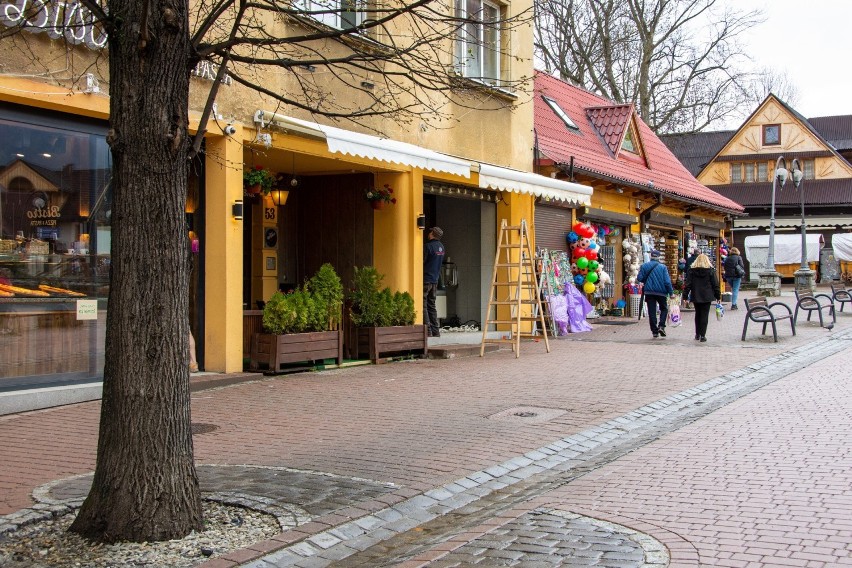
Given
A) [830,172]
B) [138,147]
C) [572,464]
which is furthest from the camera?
[830,172]

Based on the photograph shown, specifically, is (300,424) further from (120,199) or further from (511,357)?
(511,357)

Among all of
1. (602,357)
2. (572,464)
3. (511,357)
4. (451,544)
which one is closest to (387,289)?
(511,357)

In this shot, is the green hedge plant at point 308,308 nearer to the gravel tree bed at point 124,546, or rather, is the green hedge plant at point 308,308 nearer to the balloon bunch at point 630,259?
the gravel tree bed at point 124,546

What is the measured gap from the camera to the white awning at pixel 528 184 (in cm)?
1457

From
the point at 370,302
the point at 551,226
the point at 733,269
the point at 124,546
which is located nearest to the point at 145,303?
the point at 124,546

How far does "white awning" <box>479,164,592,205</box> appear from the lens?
14.6 metres

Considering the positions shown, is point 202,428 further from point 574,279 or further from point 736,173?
point 736,173

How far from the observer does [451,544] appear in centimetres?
525

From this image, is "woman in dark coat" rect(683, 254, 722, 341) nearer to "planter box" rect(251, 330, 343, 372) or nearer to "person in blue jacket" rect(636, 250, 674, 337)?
"person in blue jacket" rect(636, 250, 674, 337)

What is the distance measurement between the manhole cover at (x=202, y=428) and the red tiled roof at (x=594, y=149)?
39.5ft

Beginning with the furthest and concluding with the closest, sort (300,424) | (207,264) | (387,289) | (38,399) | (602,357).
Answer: (602,357) → (387,289) → (207,264) → (38,399) → (300,424)

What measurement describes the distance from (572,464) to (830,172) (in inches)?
1884

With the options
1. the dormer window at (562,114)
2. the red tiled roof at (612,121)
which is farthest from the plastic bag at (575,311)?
the red tiled roof at (612,121)

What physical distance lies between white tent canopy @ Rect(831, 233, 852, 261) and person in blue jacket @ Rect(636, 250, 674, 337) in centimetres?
3217
